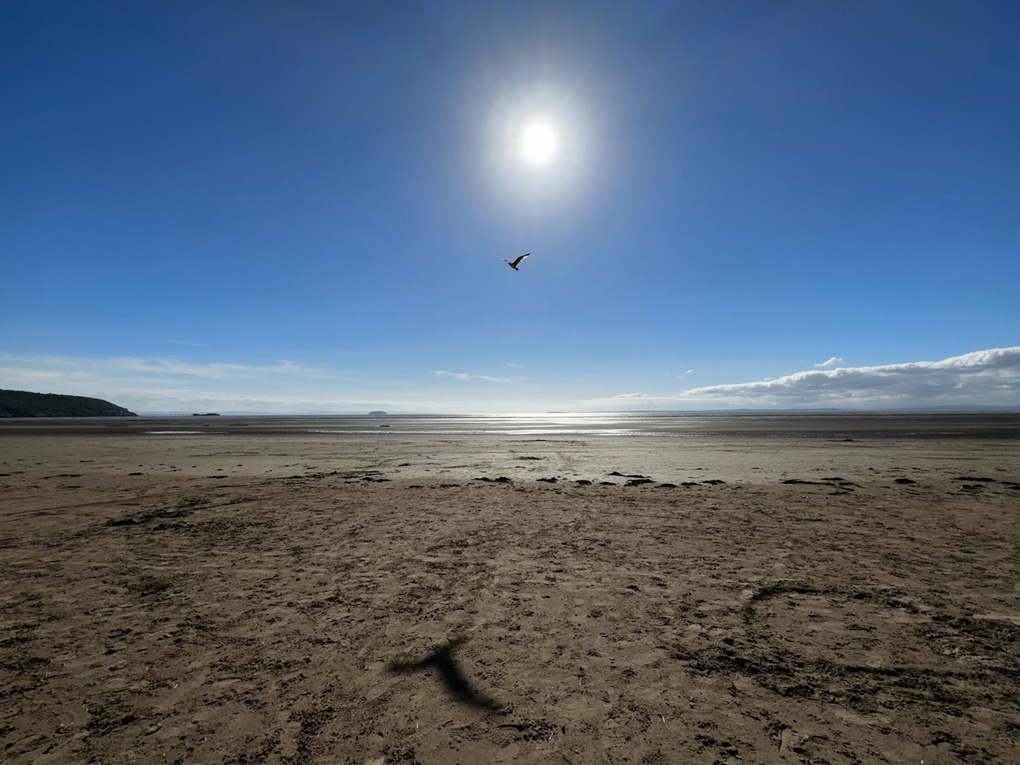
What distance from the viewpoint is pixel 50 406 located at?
464ft

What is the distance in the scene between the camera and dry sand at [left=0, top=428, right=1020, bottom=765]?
11.0ft

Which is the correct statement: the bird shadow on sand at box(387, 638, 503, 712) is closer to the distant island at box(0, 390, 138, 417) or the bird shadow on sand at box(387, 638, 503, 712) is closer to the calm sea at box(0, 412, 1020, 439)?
the calm sea at box(0, 412, 1020, 439)

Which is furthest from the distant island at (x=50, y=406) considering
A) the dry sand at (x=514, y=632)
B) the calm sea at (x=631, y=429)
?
the dry sand at (x=514, y=632)

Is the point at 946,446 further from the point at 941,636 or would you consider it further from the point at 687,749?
the point at 687,749

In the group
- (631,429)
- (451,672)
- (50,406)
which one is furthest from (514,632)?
(50,406)

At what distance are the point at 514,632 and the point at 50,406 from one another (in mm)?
200112

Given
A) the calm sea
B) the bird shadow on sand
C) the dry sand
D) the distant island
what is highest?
the distant island

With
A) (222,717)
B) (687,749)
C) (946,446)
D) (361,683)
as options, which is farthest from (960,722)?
(946,446)

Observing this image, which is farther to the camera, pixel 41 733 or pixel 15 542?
pixel 15 542

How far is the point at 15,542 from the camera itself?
8188 mm

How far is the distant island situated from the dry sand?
176 m

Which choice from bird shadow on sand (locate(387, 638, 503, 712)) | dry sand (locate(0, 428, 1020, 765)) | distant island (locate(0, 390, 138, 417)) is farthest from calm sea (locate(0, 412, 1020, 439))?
distant island (locate(0, 390, 138, 417))

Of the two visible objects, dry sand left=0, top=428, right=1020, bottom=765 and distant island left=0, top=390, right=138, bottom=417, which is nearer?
dry sand left=0, top=428, right=1020, bottom=765

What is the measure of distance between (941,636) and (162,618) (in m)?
8.71
